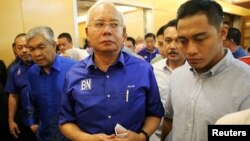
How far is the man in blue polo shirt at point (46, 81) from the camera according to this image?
2002 mm

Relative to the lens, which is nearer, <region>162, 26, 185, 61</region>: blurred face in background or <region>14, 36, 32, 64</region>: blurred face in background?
<region>162, 26, 185, 61</region>: blurred face in background

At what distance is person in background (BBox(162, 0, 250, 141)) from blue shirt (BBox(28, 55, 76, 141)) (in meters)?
1.16

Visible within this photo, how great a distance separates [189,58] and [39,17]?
4176mm

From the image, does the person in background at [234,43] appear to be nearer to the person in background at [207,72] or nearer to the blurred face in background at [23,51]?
the person in background at [207,72]

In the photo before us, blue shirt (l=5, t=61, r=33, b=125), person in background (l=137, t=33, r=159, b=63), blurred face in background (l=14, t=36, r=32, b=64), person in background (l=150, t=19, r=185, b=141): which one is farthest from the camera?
person in background (l=137, t=33, r=159, b=63)

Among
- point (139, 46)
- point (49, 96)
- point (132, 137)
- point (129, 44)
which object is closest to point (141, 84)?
point (132, 137)

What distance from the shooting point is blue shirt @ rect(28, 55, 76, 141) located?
2.01 m

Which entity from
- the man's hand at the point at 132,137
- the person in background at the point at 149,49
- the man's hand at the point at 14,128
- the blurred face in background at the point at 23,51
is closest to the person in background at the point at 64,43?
the blurred face in background at the point at 23,51

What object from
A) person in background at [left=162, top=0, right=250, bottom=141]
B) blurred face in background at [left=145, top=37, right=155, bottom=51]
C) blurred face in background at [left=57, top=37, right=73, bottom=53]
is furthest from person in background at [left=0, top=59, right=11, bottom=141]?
blurred face in background at [left=145, top=37, right=155, bottom=51]

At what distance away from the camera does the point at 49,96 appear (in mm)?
2016

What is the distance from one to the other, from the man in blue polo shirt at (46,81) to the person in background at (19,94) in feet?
2.47

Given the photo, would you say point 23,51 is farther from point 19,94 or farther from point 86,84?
point 86,84

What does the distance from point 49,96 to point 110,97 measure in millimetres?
835

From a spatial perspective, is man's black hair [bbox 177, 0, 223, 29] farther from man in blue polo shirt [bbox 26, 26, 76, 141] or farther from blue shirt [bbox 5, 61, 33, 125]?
blue shirt [bbox 5, 61, 33, 125]
